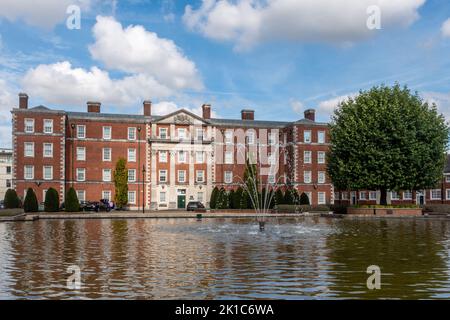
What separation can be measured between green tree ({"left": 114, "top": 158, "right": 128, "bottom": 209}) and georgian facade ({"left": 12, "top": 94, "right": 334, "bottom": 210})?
225cm

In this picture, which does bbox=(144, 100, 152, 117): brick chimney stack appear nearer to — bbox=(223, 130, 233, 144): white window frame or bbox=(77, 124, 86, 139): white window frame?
bbox=(77, 124, 86, 139): white window frame

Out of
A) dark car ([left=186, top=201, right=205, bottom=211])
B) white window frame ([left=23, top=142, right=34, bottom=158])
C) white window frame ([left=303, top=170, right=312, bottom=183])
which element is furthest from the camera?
white window frame ([left=303, top=170, right=312, bottom=183])

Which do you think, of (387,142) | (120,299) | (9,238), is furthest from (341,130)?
(120,299)

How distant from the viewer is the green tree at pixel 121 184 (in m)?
64.1

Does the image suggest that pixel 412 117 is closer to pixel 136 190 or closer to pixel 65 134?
pixel 136 190

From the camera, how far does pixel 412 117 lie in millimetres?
47562

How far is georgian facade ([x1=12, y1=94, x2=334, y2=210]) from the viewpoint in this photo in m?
62.2

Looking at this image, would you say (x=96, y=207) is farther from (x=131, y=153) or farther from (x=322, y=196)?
(x=322, y=196)

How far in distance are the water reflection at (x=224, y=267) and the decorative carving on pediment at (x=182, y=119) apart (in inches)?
1751

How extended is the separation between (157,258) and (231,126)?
180ft

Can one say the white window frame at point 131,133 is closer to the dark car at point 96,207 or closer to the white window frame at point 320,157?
the dark car at point 96,207

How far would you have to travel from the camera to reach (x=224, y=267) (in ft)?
48.7

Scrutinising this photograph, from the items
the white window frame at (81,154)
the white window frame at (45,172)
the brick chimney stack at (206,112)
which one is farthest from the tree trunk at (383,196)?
the white window frame at (45,172)

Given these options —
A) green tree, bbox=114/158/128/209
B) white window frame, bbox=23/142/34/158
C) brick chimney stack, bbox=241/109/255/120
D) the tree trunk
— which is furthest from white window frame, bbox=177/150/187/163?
the tree trunk
